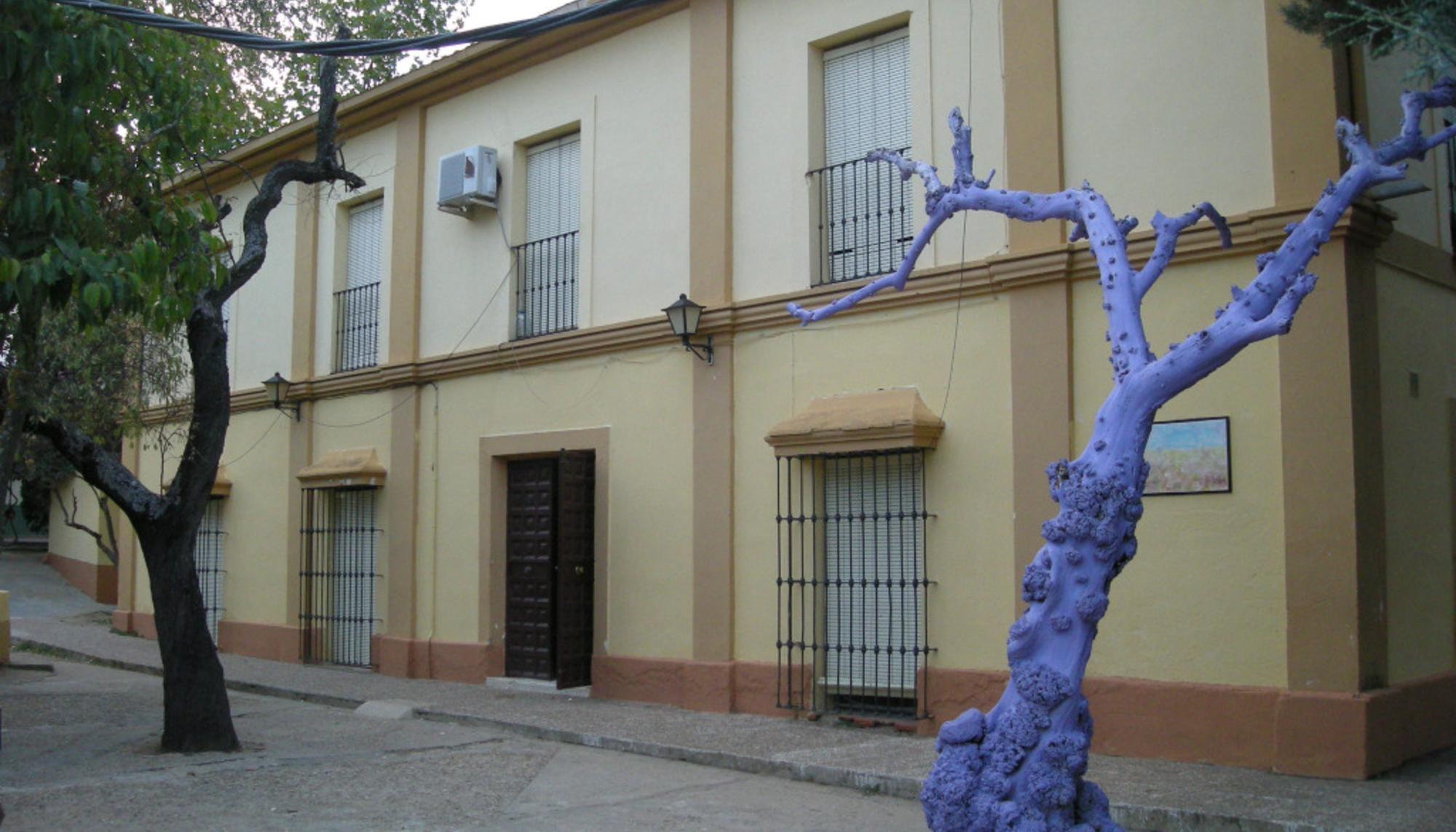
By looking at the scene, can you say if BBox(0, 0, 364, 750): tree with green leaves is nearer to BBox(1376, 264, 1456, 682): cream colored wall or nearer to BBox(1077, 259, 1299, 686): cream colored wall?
BBox(1077, 259, 1299, 686): cream colored wall

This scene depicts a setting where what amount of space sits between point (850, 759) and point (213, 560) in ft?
37.8

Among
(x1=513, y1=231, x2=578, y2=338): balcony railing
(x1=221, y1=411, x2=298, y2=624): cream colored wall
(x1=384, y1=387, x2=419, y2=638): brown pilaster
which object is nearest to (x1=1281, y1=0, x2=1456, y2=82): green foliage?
(x1=513, y1=231, x2=578, y2=338): balcony railing

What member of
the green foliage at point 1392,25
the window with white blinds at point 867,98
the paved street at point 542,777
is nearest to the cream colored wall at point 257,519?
the paved street at point 542,777

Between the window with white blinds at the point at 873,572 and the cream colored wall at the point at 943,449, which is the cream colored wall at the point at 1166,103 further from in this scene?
the window with white blinds at the point at 873,572

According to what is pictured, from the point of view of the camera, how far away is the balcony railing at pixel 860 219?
1027 centimetres

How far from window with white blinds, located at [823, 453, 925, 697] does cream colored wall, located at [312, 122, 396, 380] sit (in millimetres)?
6511

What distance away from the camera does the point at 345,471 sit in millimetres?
14391

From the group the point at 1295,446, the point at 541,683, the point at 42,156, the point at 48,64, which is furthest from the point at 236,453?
the point at 1295,446

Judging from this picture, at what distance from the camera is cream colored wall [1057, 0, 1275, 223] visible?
8.36 metres

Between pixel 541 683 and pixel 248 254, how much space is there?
484 cm

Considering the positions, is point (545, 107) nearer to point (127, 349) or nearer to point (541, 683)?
point (127, 349)

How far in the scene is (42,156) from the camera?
820cm

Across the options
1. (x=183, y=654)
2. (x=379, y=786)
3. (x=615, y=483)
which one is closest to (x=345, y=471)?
(x=615, y=483)

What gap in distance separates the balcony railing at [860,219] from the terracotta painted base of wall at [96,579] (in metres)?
15.7
